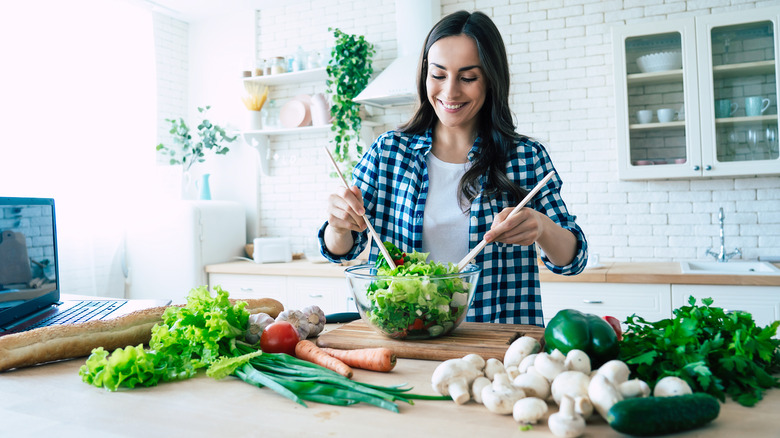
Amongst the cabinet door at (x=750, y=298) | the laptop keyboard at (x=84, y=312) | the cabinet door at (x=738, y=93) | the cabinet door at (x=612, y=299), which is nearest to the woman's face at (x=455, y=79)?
the laptop keyboard at (x=84, y=312)

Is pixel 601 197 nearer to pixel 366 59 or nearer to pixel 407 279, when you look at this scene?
pixel 366 59

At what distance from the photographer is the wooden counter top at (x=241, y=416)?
2.76 ft

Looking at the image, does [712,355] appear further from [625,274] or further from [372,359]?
[625,274]

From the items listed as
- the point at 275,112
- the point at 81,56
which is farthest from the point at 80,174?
the point at 275,112

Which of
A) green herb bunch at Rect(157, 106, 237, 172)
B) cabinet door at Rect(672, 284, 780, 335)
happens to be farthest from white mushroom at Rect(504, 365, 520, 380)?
green herb bunch at Rect(157, 106, 237, 172)

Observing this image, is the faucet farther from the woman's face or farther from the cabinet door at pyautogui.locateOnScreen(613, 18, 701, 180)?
the woman's face

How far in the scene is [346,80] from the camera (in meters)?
4.09

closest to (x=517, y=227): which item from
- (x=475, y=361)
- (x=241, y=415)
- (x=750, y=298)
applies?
(x=475, y=361)

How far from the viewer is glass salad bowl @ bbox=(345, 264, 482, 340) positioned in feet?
4.00

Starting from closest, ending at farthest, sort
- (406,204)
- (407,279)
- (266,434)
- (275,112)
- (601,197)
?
(266,434) < (407,279) < (406,204) < (601,197) < (275,112)

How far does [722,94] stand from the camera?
3.23m

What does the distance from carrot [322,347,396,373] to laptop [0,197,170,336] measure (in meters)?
0.84

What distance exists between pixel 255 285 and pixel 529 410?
11.4ft

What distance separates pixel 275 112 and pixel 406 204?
323cm
